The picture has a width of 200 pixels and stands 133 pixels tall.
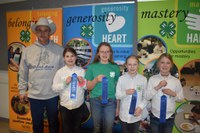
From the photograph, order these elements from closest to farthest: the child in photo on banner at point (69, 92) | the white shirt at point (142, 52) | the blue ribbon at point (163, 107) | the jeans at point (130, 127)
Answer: the blue ribbon at point (163, 107)
the jeans at point (130, 127)
the child in photo on banner at point (69, 92)
the white shirt at point (142, 52)

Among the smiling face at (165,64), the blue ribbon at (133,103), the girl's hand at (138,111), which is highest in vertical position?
the smiling face at (165,64)

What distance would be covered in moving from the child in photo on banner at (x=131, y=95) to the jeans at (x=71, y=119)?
46 centimetres

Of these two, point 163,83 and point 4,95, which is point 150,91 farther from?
point 4,95

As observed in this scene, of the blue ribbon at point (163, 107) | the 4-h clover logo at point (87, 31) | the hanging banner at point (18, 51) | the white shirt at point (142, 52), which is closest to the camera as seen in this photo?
the blue ribbon at point (163, 107)

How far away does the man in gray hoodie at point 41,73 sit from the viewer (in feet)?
7.49

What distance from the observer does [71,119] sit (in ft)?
7.25

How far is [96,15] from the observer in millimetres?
2637

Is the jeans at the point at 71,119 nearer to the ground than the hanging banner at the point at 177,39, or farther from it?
nearer to the ground

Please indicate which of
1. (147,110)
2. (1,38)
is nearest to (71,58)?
(147,110)

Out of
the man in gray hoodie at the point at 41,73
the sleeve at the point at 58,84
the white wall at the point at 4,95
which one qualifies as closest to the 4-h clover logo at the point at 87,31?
the man in gray hoodie at the point at 41,73

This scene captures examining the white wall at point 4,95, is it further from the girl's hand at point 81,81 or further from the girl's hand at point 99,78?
the girl's hand at point 99,78

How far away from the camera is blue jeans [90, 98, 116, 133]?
2109 millimetres

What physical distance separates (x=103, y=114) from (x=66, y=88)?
0.48 metres

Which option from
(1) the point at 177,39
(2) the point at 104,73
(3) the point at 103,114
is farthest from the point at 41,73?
(1) the point at 177,39
